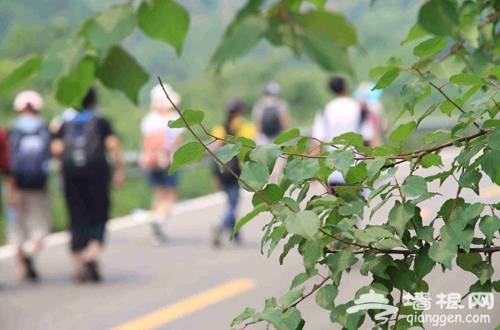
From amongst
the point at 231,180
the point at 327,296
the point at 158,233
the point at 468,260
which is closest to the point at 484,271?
the point at 468,260

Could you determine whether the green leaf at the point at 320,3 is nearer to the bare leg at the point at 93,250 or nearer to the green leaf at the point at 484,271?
the green leaf at the point at 484,271

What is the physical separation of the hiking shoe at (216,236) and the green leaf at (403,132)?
28.5 feet

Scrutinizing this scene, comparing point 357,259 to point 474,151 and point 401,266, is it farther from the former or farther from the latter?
point 474,151

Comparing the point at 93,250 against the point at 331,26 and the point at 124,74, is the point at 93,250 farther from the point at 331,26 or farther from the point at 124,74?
the point at 124,74

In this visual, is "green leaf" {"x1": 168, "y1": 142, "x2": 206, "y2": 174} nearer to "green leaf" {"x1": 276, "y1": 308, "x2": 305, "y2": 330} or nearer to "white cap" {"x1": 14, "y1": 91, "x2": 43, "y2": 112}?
"green leaf" {"x1": 276, "y1": 308, "x2": 305, "y2": 330}

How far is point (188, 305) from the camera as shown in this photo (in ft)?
25.3

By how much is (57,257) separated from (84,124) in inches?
96.5

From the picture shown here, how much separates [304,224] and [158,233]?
955cm

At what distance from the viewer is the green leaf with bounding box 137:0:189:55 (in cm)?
181

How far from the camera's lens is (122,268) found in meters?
9.32

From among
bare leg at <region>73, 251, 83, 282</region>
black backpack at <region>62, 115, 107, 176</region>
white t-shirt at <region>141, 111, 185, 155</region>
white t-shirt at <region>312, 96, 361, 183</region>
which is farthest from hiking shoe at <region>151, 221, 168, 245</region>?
white t-shirt at <region>312, 96, 361, 183</region>

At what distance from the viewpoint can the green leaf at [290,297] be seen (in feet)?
4.67

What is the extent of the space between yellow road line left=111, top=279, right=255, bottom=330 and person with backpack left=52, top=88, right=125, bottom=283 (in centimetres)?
108

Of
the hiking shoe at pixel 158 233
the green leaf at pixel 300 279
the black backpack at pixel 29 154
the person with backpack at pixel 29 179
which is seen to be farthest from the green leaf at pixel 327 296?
the hiking shoe at pixel 158 233
